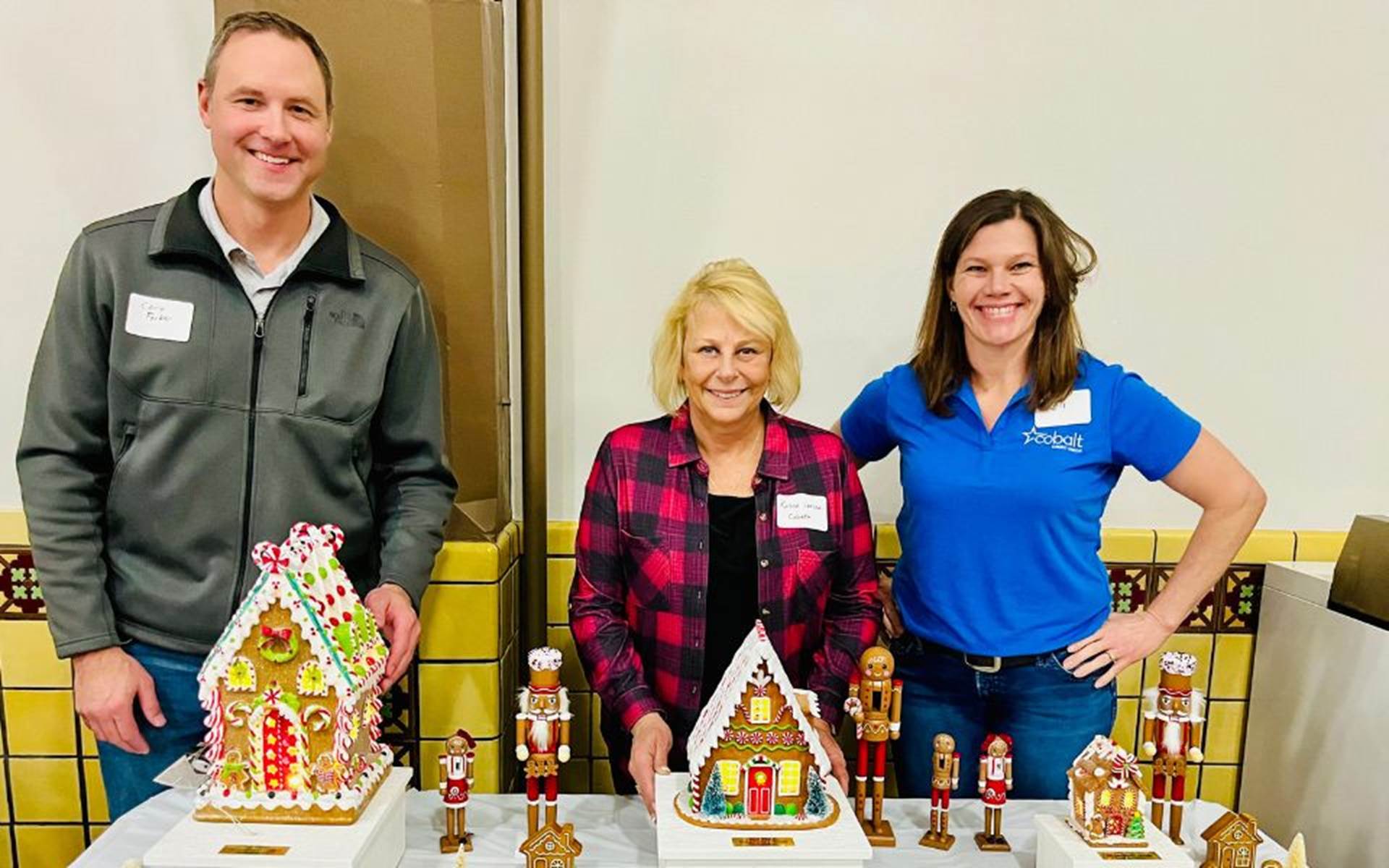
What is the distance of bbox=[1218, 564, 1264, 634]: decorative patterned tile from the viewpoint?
2229 millimetres

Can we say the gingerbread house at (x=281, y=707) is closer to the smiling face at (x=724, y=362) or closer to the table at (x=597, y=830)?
the table at (x=597, y=830)

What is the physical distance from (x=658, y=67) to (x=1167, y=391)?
1.41 m

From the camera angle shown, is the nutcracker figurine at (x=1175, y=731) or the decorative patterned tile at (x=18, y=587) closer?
the nutcracker figurine at (x=1175, y=731)

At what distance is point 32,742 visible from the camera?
2.07 m

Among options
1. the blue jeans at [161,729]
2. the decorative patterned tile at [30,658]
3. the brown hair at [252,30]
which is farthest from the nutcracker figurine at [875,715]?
the decorative patterned tile at [30,658]

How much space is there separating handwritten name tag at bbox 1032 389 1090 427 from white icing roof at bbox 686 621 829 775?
2.17ft

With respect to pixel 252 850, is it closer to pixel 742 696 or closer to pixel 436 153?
pixel 742 696

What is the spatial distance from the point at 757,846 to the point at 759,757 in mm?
115

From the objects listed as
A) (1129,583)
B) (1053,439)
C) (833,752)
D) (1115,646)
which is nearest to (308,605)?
(833,752)

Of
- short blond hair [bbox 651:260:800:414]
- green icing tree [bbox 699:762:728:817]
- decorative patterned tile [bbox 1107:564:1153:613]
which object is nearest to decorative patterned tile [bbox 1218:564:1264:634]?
decorative patterned tile [bbox 1107:564:1153:613]

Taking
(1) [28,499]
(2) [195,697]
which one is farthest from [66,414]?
(2) [195,697]

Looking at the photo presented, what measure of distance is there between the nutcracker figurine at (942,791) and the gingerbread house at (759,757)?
8.2 inches

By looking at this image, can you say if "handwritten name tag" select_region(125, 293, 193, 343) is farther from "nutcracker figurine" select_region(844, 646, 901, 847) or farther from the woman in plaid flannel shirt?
"nutcracker figurine" select_region(844, 646, 901, 847)

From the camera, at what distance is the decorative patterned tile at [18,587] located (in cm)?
202
